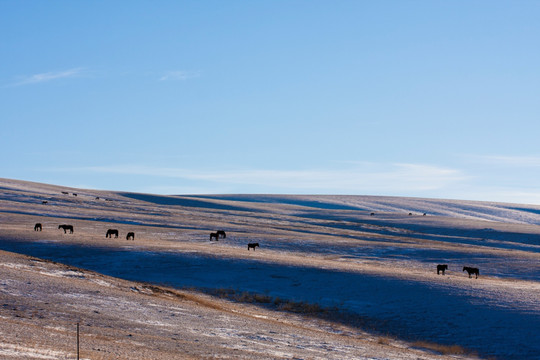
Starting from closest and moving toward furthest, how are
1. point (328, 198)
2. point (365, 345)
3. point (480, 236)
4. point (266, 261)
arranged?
point (365, 345), point (266, 261), point (480, 236), point (328, 198)

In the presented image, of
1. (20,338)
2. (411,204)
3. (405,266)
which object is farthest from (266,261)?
(411,204)

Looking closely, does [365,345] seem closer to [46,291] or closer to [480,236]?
[46,291]

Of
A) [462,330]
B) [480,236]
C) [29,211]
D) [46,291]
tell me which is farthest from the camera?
[480,236]

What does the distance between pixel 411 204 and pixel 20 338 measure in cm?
12580

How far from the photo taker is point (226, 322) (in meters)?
22.0

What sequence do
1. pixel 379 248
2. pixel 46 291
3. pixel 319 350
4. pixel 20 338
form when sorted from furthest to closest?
pixel 379 248, pixel 46 291, pixel 319 350, pixel 20 338

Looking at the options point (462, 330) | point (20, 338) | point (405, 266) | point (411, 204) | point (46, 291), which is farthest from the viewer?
point (411, 204)

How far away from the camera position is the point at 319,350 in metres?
18.8

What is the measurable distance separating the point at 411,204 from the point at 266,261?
10176 centimetres

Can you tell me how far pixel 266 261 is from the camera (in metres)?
37.9

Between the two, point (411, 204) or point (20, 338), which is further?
point (411, 204)

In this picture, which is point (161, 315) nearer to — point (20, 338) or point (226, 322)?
point (226, 322)

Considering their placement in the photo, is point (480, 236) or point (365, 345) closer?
point (365, 345)

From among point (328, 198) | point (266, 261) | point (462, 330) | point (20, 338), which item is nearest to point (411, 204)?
point (328, 198)
